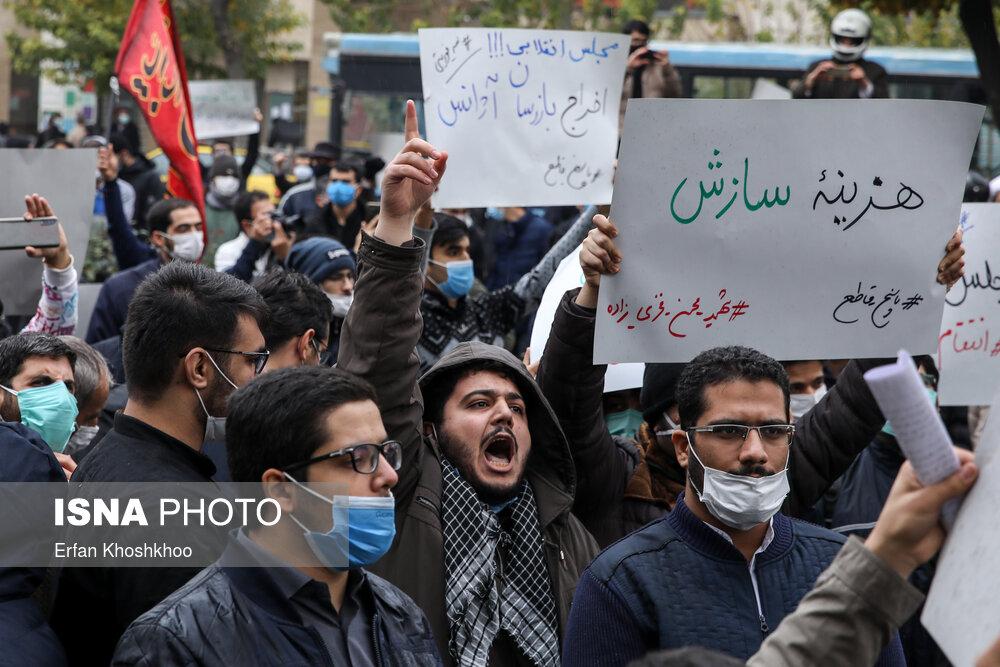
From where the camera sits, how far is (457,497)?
322cm

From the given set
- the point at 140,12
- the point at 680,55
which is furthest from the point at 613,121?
the point at 680,55

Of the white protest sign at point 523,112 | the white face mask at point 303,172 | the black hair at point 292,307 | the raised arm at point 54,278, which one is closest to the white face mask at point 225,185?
the white face mask at point 303,172

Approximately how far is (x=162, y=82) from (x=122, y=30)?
2014 cm

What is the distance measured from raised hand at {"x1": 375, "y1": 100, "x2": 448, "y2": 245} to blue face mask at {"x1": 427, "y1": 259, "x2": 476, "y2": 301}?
223 centimetres

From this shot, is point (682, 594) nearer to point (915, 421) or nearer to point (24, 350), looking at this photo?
point (915, 421)

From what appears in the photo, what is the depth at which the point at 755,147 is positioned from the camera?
11.0 feet

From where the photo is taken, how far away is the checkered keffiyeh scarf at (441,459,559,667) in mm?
3010

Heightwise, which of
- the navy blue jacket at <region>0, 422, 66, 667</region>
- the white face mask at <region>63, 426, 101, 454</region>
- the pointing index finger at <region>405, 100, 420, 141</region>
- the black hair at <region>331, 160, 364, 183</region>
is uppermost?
the pointing index finger at <region>405, 100, 420, 141</region>

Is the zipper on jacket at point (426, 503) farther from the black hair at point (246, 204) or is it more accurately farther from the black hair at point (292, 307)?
the black hair at point (246, 204)

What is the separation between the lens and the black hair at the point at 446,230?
5.65 metres

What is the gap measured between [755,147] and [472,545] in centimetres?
137

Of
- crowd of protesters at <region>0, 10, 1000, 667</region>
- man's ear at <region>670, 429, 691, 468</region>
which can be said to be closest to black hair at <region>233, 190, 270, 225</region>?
crowd of protesters at <region>0, 10, 1000, 667</region>

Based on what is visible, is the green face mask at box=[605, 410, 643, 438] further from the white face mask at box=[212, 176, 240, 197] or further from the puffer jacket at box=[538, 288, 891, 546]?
the white face mask at box=[212, 176, 240, 197]

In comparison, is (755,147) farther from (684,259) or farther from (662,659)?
(662,659)
